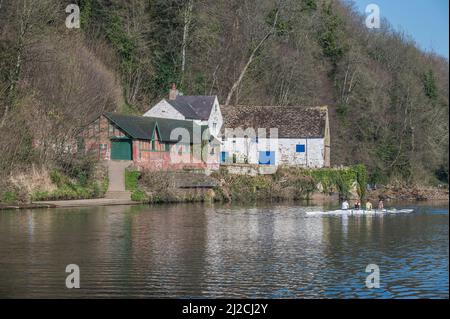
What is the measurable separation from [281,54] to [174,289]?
229ft

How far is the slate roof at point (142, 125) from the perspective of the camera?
6106cm

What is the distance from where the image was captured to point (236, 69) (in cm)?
8725

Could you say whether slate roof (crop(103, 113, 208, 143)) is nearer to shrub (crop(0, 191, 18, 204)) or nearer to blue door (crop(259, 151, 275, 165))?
blue door (crop(259, 151, 275, 165))

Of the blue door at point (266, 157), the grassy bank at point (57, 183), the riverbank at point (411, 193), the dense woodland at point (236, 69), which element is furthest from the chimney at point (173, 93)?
the riverbank at point (411, 193)

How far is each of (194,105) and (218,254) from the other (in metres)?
47.4

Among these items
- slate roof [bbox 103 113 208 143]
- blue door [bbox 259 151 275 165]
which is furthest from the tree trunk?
slate roof [bbox 103 113 208 143]

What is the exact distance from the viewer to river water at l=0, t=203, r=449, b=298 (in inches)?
904

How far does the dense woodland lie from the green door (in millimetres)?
2912

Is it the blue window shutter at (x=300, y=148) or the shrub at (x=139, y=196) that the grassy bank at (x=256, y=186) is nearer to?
the shrub at (x=139, y=196)

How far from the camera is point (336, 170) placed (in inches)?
2729

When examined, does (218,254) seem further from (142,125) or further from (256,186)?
(142,125)

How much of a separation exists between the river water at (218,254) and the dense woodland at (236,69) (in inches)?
562
